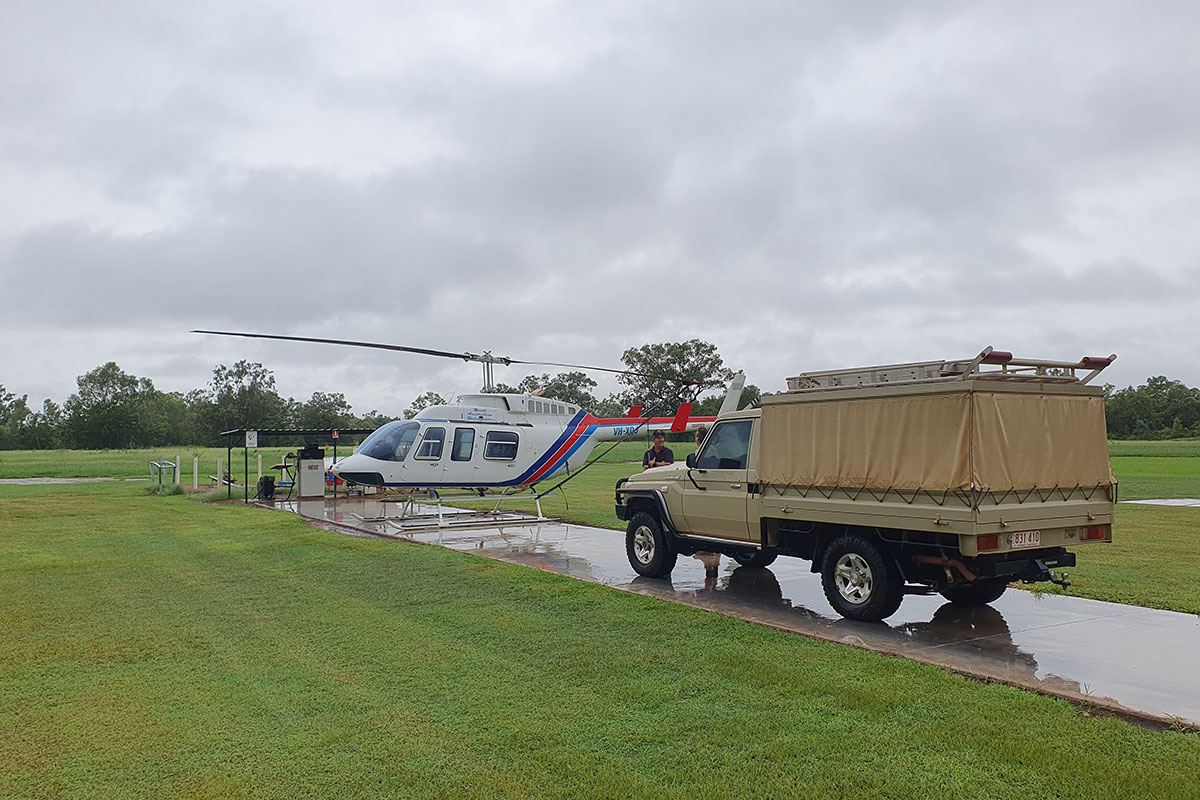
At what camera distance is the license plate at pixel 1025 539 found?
279 inches

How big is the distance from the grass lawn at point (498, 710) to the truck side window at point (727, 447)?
192 cm

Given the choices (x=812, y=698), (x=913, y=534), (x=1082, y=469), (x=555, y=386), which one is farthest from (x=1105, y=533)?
(x=555, y=386)

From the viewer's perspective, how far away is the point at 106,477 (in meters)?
41.6

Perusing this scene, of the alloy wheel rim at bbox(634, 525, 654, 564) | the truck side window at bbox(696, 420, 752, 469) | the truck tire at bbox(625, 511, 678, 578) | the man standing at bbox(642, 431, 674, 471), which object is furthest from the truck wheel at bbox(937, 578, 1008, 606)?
the man standing at bbox(642, 431, 674, 471)

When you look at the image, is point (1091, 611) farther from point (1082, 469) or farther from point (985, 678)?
Result: point (985, 678)

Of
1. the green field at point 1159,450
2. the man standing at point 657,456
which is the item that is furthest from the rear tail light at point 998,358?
the green field at point 1159,450

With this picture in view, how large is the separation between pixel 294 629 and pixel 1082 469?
7385 mm

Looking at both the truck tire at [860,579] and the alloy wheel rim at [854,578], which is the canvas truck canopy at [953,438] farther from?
the alloy wheel rim at [854,578]

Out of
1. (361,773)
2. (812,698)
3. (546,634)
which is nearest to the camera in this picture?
(361,773)

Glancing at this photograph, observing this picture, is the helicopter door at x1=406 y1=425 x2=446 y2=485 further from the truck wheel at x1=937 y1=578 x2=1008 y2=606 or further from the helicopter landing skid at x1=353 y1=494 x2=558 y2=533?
the truck wheel at x1=937 y1=578 x2=1008 y2=606

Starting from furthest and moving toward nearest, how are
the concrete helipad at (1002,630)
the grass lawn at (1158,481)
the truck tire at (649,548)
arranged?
1. the grass lawn at (1158,481)
2. the truck tire at (649,548)
3. the concrete helipad at (1002,630)

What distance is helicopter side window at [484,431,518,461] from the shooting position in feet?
65.5

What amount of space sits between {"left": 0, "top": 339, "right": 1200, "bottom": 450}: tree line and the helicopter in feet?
169

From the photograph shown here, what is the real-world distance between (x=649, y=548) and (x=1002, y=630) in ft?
14.0
